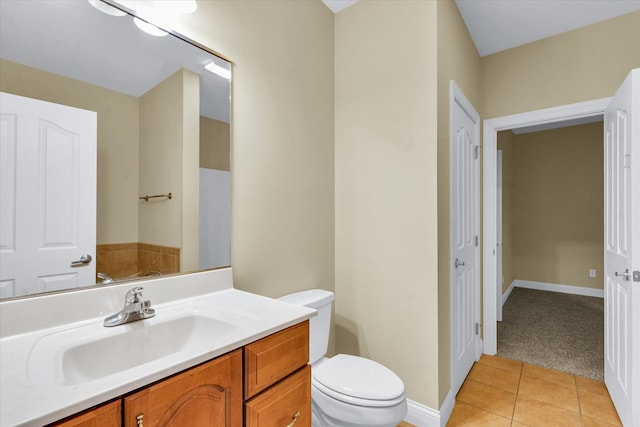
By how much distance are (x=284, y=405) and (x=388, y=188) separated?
132 cm

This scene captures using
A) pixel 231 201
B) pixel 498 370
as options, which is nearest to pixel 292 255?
pixel 231 201

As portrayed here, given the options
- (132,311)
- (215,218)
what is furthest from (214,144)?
(132,311)

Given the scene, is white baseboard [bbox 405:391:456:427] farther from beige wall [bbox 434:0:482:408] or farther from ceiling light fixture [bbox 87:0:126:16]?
ceiling light fixture [bbox 87:0:126:16]

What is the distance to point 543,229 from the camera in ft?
16.0

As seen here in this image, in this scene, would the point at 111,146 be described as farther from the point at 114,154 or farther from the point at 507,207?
the point at 507,207

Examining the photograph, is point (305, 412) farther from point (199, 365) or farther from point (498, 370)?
point (498, 370)

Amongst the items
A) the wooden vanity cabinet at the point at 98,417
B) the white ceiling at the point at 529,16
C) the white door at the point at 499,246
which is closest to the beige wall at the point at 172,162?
the wooden vanity cabinet at the point at 98,417

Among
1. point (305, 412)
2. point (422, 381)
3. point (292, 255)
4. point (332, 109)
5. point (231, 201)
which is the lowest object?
point (422, 381)

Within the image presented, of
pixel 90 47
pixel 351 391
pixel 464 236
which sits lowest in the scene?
pixel 351 391

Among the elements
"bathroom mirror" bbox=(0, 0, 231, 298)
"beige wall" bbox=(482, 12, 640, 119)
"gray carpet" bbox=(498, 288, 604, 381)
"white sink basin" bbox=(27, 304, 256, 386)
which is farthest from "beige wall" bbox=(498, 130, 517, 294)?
"white sink basin" bbox=(27, 304, 256, 386)

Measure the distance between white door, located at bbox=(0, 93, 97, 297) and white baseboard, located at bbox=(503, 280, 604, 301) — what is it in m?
4.85

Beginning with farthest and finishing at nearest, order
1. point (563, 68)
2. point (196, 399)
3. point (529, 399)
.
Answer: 1. point (563, 68)
2. point (529, 399)
3. point (196, 399)

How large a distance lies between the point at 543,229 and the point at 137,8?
5.83 metres

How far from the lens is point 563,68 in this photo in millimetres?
2379
